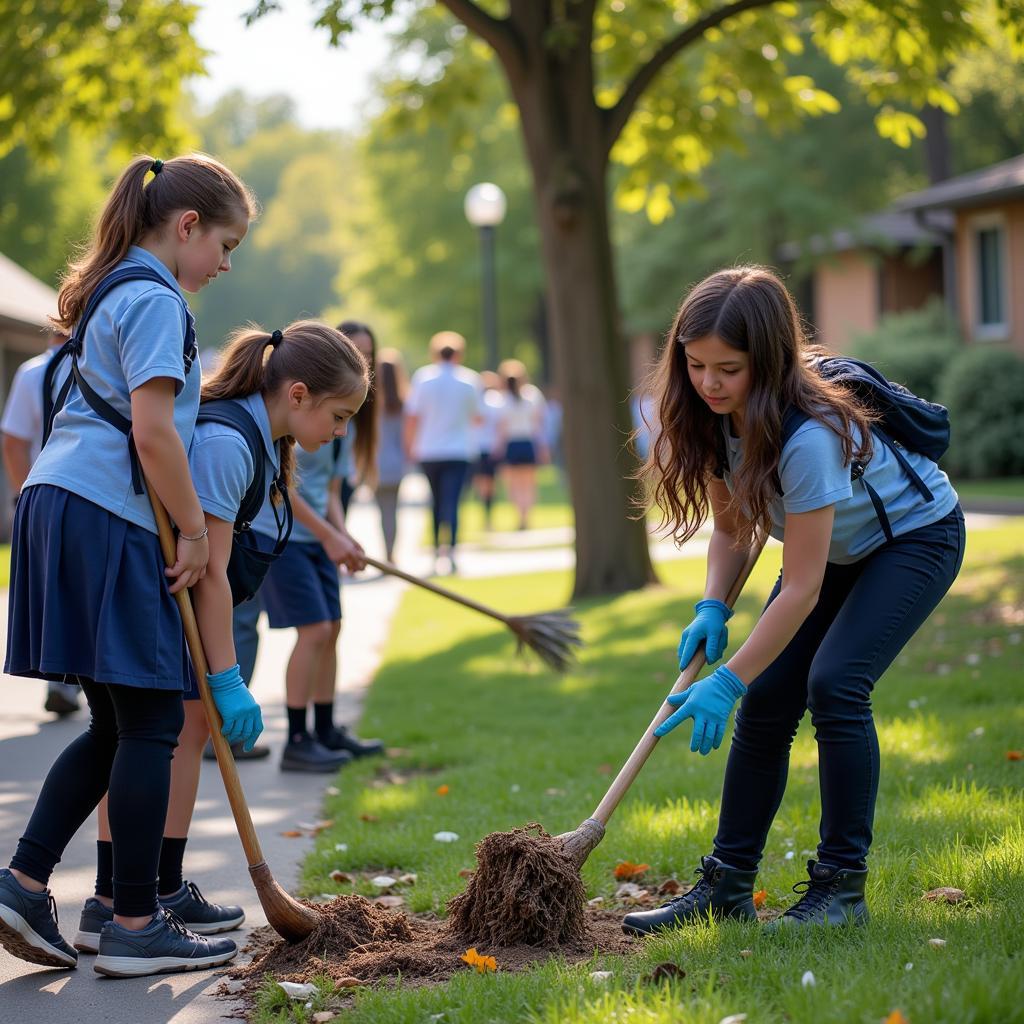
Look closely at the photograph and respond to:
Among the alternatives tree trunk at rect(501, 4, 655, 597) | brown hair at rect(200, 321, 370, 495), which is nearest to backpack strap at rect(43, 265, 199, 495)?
brown hair at rect(200, 321, 370, 495)

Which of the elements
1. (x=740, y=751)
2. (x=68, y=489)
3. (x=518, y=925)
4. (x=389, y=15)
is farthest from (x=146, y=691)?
(x=389, y=15)

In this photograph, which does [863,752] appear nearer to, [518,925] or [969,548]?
[518,925]

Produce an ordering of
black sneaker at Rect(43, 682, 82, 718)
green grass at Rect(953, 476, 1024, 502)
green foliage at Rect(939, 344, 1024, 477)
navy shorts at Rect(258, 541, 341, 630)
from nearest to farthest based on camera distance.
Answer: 1. navy shorts at Rect(258, 541, 341, 630)
2. black sneaker at Rect(43, 682, 82, 718)
3. green grass at Rect(953, 476, 1024, 502)
4. green foliage at Rect(939, 344, 1024, 477)

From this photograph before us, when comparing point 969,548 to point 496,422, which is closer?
point 969,548

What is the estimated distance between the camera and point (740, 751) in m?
3.74

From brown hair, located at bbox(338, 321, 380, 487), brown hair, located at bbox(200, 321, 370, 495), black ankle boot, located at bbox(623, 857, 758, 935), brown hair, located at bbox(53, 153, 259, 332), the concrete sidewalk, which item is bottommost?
the concrete sidewalk

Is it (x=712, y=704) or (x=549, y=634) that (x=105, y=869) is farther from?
(x=549, y=634)

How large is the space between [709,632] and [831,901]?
75 cm

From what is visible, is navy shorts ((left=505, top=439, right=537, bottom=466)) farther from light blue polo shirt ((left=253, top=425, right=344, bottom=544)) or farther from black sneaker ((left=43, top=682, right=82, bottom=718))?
light blue polo shirt ((left=253, top=425, right=344, bottom=544))

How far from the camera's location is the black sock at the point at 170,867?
3900mm

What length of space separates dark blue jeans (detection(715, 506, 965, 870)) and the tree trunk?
699 centimetres

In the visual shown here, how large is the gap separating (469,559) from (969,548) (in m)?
5.26

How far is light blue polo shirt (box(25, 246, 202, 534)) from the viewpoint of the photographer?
11.1 feet

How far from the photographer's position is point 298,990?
338 cm
